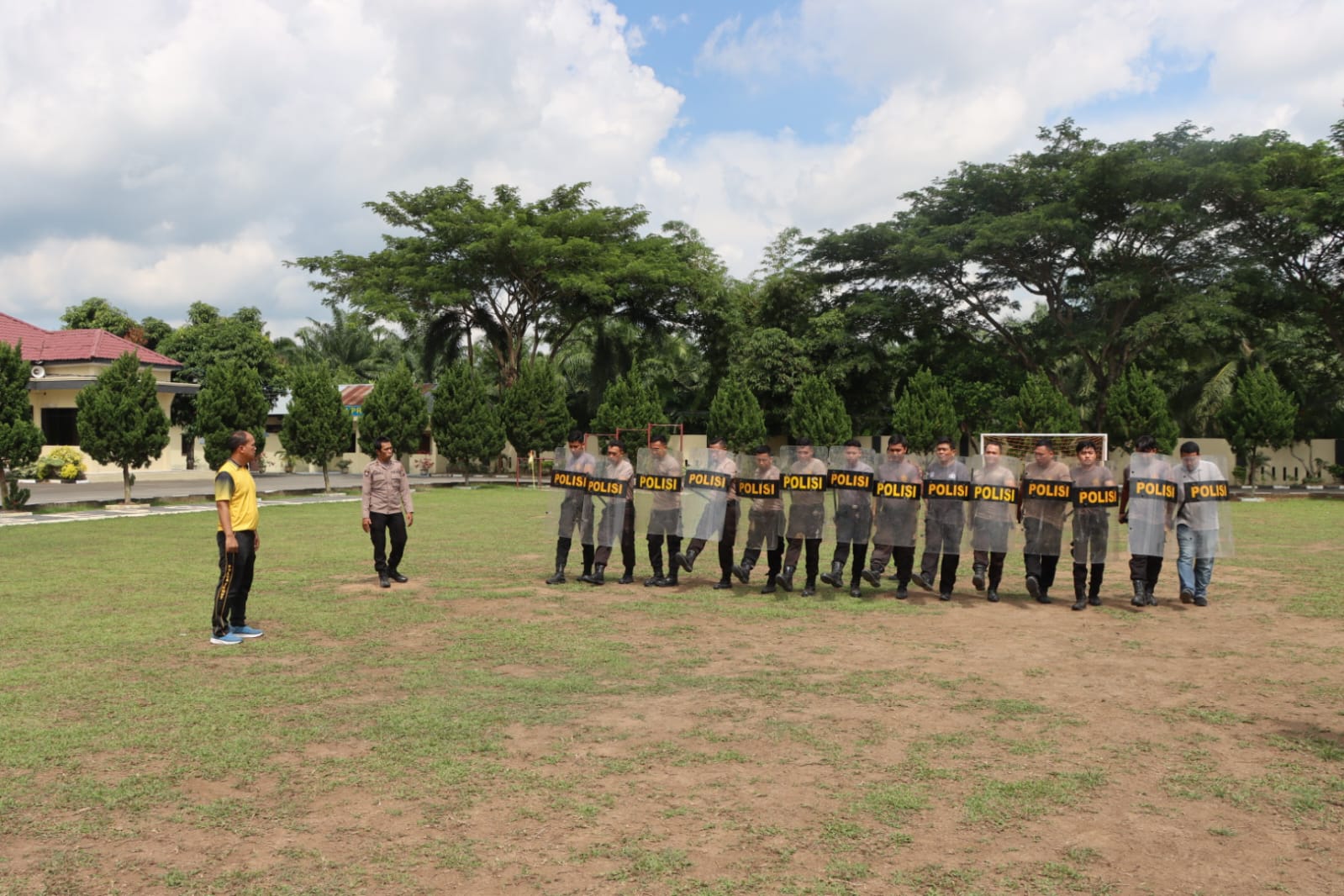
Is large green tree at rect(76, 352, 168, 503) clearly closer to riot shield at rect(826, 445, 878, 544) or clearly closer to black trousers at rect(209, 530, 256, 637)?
black trousers at rect(209, 530, 256, 637)

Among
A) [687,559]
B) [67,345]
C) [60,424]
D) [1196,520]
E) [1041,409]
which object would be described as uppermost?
[67,345]

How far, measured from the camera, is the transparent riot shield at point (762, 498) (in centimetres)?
1120

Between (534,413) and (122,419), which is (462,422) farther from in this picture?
Answer: (122,419)

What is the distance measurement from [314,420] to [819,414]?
59.6 feet

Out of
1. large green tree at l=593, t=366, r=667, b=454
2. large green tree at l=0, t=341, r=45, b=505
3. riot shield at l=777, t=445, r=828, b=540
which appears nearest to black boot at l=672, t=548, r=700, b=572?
riot shield at l=777, t=445, r=828, b=540

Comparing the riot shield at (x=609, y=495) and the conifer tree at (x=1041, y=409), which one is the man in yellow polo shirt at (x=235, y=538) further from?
the conifer tree at (x=1041, y=409)

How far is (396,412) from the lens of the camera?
Answer: 3297cm

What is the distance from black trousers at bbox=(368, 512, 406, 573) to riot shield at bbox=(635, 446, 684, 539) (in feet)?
8.64

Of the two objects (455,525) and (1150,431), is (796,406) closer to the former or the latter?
(1150,431)

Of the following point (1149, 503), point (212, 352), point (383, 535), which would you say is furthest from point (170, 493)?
point (1149, 503)

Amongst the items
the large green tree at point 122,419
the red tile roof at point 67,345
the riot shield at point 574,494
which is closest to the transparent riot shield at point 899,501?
the riot shield at point 574,494

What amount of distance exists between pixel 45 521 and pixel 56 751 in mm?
17395

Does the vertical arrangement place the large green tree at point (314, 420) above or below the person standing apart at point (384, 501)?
above

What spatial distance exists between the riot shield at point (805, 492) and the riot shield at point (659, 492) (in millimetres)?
1206
